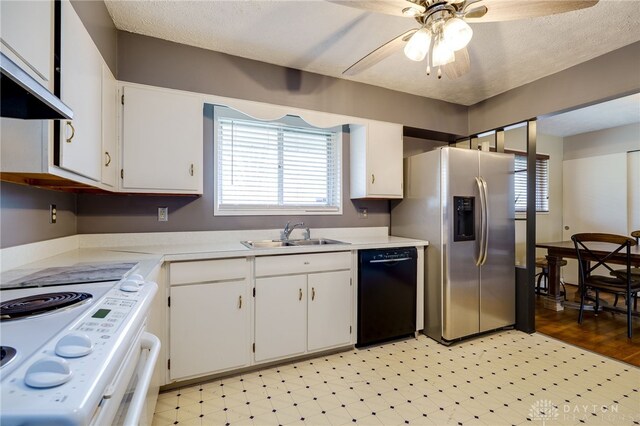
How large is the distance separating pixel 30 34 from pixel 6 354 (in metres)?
1.08

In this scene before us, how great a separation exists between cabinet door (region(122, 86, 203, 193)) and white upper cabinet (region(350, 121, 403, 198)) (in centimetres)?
152

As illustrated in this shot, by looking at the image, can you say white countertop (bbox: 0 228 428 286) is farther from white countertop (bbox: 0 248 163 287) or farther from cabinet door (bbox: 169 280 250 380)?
cabinet door (bbox: 169 280 250 380)

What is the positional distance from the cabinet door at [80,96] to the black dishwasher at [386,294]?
1955mm

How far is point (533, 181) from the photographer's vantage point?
298 cm

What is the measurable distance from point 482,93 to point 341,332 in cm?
288

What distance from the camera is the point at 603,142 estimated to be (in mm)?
4676

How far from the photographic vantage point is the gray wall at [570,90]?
2.32 meters

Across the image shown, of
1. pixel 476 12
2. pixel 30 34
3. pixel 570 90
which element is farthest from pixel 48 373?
pixel 570 90

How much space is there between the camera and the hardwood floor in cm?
256

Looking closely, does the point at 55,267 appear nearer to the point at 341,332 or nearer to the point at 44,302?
the point at 44,302

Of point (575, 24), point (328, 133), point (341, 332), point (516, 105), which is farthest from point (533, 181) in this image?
point (341, 332)

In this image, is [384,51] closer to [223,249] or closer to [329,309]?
[223,249]

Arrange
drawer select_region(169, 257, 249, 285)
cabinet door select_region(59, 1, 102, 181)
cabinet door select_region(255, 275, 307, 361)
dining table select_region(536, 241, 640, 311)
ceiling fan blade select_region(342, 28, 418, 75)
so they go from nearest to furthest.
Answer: cabinet door select_region(59, 1, 102, 181)
ceiling fan blade select_region(342, 28, 418, 75)
drawer select_region(169, 257, 249, 285)
cabinet door select_region(255, 275, 307, 361)
dining table select_region(536, 241, 640, 311)

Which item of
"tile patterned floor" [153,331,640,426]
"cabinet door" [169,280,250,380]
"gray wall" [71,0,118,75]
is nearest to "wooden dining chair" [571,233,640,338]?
"tile patterned floor" [153,331,640,426]
